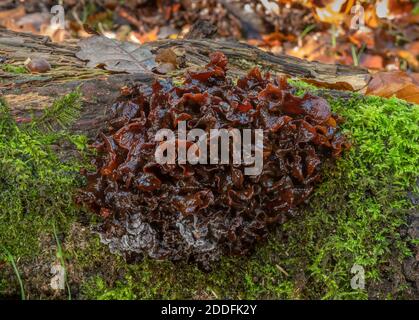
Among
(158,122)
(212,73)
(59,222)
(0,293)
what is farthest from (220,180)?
(0,293)

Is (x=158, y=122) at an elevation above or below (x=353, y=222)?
above

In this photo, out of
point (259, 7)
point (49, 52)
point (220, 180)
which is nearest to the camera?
point (220, 180)

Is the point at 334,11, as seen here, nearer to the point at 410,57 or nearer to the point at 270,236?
the point at 410,57

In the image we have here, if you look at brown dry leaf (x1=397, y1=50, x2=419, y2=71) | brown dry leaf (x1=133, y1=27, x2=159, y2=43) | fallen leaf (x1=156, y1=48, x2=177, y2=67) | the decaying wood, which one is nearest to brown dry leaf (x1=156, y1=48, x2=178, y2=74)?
fallen leaf (x1=156, y1=48, x2=177, y2=67)

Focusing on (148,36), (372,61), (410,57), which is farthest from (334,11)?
(148,36)

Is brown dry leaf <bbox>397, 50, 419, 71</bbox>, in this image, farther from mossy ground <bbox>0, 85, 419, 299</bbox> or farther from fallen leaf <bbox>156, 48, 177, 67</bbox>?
fallen leaf <bbox>156, 48, 177, 67</bbox>

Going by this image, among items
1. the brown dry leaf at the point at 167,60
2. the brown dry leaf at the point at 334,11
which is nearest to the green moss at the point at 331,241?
the brown dry leaf at the point at 167,60
